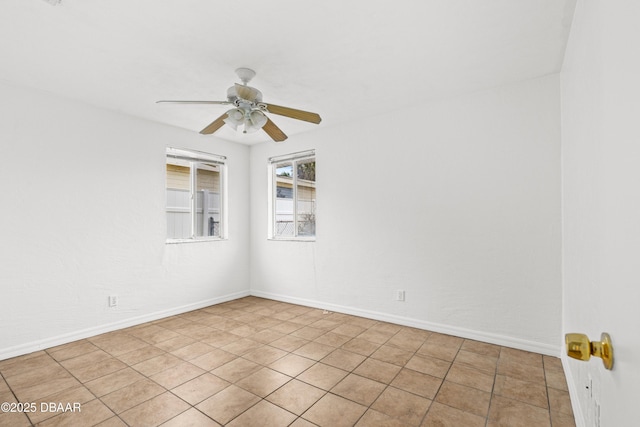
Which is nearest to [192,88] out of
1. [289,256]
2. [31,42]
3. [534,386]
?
[31,42]

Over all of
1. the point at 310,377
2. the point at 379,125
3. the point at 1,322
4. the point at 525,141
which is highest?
the point at 379,125

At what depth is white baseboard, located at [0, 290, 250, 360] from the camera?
2783mm

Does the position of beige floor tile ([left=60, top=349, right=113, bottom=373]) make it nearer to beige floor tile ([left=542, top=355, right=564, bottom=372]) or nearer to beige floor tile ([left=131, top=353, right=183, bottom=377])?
beige floor tile ([left=131, top=353, right=183, bottom=377])

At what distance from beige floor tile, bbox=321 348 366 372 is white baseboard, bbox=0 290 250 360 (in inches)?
90.8

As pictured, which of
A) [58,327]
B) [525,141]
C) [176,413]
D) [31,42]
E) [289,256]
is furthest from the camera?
[289,256]

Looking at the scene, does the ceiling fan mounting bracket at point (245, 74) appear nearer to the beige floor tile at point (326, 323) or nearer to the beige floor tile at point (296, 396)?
the beige floor tile at point (296, 396)

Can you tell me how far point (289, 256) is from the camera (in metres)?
4.56

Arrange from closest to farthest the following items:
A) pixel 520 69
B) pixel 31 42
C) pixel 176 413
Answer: pixel 176 413, pixel 31 42, pixel 520 69

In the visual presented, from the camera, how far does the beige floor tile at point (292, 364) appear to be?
8.10ft

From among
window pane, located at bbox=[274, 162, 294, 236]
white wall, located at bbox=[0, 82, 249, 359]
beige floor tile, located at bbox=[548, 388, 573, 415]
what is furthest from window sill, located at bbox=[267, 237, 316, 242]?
beige floor tile, located at bbox=[548, 388, 573, 415]

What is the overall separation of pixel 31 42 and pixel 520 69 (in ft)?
12.2

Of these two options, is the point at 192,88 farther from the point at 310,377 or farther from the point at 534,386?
the point at 534,386

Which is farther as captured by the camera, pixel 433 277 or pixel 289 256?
pixel 289 256

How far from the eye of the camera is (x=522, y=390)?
2172mm
